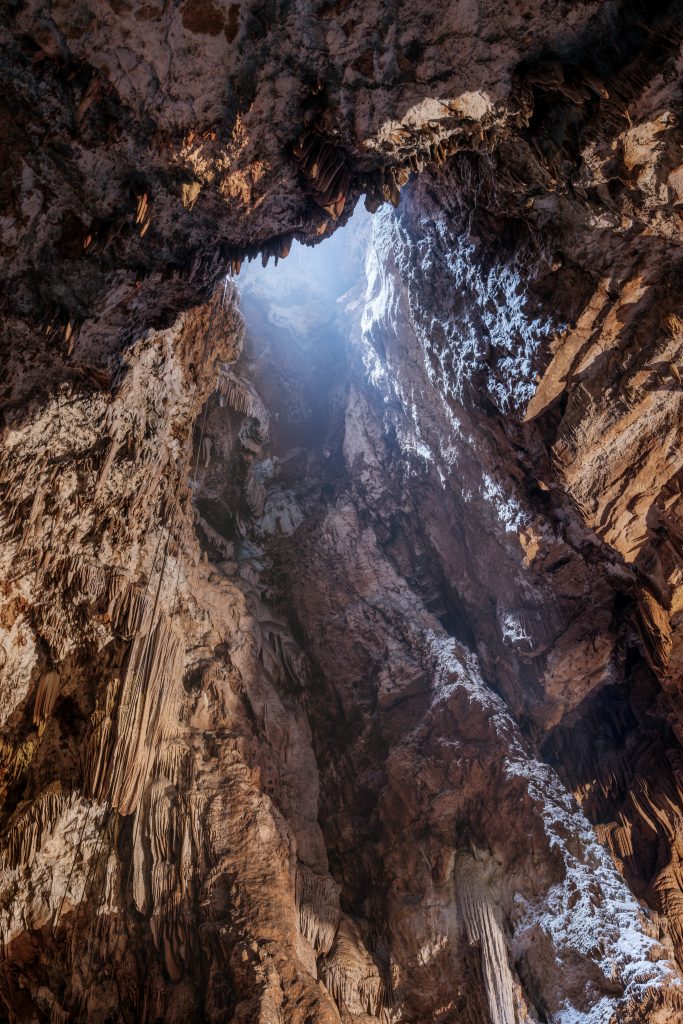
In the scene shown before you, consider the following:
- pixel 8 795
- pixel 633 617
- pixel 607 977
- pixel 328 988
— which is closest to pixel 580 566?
pixel 633 617

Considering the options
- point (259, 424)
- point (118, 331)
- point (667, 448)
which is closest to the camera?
point (118, 331)

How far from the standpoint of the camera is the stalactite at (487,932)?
4766mm

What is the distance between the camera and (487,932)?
17.0 feet

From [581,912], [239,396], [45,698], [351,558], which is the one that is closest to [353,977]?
[581,912]

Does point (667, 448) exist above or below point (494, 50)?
below

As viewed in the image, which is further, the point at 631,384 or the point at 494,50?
the point at 631,384

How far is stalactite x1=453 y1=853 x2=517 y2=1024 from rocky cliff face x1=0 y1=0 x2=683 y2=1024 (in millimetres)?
27

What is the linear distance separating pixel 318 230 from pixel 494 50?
5.04ft

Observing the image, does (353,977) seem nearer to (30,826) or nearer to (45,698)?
(30,826)

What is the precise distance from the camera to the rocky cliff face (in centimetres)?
283

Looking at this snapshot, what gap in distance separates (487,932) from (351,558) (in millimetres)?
4740

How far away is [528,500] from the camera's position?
5.73 m

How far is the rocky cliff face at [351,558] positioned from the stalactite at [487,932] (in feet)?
0.09

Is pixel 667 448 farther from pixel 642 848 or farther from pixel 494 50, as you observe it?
pixel 642 848
